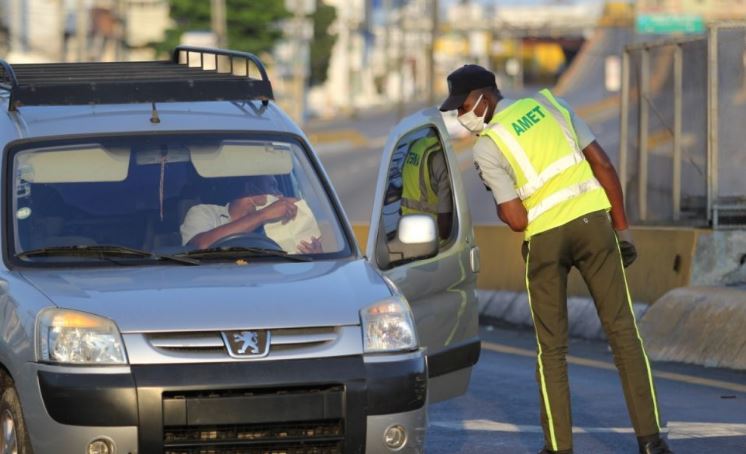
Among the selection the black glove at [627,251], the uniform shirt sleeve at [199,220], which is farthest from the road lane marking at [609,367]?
the uniform shirt sleeve at [199,220]

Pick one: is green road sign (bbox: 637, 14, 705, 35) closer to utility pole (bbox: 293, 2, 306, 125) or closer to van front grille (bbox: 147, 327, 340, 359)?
utility pole (bbox: 293, 2, 306, 125)

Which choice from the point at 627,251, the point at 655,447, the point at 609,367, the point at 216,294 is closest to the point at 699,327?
the point at 609,367

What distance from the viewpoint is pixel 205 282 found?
7.21 m

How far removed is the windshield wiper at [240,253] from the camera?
762 centimetres

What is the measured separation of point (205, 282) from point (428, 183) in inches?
80.5

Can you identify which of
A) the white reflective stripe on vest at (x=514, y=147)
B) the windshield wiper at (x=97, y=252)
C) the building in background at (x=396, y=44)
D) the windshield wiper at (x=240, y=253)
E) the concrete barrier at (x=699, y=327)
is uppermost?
the white reflective stripe on vest at (x=514, y=147)

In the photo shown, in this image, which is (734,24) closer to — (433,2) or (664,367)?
(664,367)

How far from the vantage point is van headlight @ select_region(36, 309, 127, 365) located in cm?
676

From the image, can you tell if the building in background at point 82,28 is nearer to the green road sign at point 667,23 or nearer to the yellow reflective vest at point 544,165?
the green road sign at point 667,23

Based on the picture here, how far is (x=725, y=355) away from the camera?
1255 cm

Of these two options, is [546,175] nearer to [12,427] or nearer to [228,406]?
[228,406]

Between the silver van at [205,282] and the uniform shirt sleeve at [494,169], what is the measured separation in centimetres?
41

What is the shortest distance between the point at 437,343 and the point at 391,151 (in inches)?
35.9

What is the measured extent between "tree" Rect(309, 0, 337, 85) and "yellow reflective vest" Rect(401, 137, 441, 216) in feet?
405
